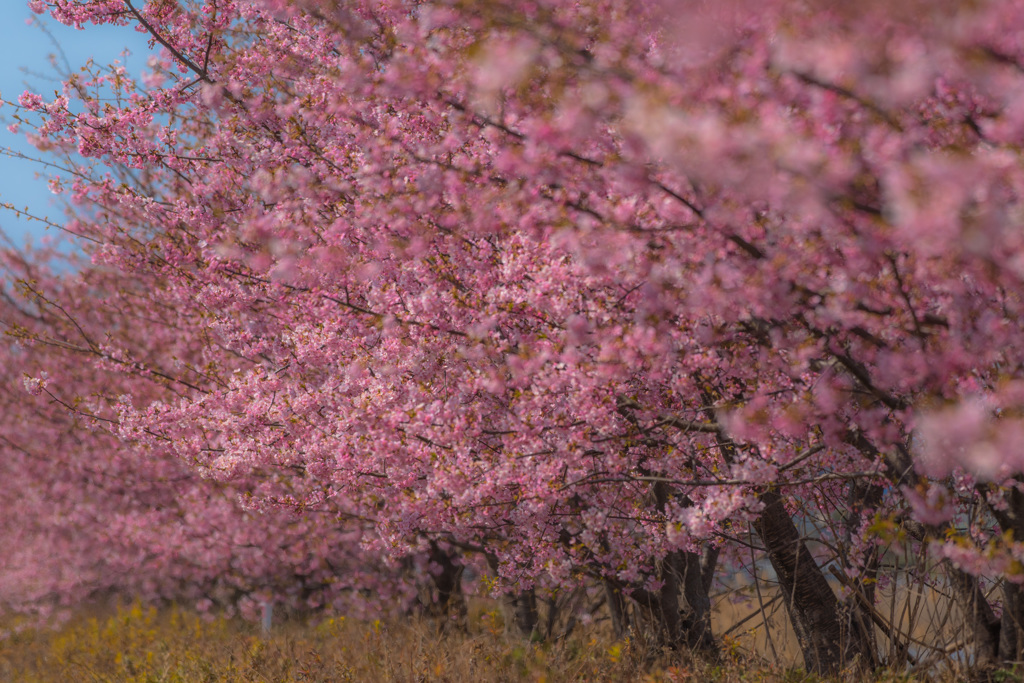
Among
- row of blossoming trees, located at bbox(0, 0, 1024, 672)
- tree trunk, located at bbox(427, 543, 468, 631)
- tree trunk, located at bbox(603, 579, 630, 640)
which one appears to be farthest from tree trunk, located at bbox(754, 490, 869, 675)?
tree trunk, located at bbox(427, 543, 468, 631)

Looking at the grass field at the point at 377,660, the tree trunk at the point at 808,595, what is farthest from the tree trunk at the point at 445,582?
the tree trunk at the point at 808,595

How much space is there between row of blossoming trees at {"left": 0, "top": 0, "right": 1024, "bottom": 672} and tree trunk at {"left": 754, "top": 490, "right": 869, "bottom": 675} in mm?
26

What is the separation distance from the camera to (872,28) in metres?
2.97

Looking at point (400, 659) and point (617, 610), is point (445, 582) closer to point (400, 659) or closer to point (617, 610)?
point (617, 610)

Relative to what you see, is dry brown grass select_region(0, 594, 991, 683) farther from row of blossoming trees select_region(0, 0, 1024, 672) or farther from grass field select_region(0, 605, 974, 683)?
row of blossoming trees select_region(0, 0, 1024, 672)

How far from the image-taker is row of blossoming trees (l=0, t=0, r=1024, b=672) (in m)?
3.13

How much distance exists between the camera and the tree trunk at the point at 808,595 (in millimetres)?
6727

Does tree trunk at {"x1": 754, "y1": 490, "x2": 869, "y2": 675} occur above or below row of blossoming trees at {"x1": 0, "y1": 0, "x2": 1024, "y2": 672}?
below

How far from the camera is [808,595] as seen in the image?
6.82 metres

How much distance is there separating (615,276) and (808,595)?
377cm

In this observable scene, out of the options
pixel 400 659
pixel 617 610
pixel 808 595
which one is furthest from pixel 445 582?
pixel 808 595

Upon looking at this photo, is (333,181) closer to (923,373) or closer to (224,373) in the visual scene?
(224,373)

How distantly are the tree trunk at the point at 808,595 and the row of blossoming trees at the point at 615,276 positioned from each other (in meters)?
0.03

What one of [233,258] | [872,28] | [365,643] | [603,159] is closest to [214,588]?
[365,643]
